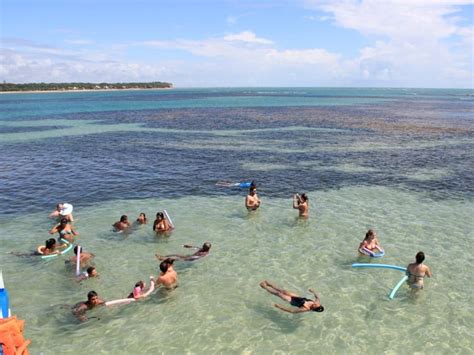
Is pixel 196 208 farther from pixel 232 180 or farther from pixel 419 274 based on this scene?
pixel 419 274

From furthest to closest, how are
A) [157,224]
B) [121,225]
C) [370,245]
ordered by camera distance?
1. [121,225]
2. [157,224]
3. [370,245]

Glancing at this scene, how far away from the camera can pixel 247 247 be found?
16016 millimetres

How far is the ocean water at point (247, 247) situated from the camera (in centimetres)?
1079

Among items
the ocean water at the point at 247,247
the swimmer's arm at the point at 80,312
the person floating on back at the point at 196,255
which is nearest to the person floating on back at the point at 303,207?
the ocean water at the point at 247,247

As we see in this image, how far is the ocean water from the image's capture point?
10789 mm

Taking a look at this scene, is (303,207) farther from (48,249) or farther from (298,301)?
(48,249)

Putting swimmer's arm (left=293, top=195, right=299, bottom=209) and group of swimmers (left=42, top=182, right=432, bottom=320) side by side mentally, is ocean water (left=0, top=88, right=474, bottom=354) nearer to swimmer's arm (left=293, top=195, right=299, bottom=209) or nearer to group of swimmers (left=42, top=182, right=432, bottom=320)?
group of swimmers (left=42, top=182, right=432, bottom=320)

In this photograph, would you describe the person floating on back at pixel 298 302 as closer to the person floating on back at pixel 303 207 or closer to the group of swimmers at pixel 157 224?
the group of swimmers at pixel 157 224

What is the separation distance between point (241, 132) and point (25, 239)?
3611 centimetres

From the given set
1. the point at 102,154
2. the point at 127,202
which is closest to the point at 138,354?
the point at 127,202

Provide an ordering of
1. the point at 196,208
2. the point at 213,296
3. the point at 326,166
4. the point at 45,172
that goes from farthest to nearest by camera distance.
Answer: the point at 326,166 → the point at 45,172 → the point at 196,208 → the point at 213,296

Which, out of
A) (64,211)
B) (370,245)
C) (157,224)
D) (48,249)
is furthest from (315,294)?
(64,211)

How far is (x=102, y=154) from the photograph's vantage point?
115ft

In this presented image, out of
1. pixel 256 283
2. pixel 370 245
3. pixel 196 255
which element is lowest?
pixel 256 283
